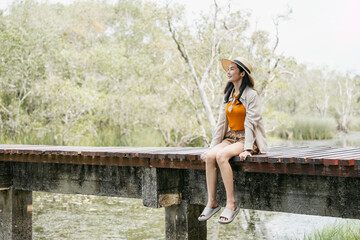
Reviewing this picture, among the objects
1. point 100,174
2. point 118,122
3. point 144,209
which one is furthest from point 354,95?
point 100,174

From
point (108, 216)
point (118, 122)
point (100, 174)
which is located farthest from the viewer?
point (118, 122)

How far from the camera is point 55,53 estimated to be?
20.9 meters

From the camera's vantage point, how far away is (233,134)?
17.2 feet

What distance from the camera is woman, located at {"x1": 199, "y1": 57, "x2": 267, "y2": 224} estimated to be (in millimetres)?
4746

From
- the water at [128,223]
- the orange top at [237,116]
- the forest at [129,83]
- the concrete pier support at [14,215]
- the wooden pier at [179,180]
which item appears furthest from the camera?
the forest at [129,83]

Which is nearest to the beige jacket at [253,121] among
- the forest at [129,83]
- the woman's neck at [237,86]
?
the woman's neck at [237,86]

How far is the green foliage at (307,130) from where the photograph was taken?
31.2 metres

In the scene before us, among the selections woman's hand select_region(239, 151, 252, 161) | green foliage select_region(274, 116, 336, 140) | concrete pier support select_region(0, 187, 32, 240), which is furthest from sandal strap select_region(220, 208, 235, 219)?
green foliage select_region(274, 116, 336, 140)

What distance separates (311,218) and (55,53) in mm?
14303

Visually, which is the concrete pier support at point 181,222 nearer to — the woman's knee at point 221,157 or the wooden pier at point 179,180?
the wooden pier at point 179,180

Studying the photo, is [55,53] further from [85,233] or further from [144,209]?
[85,233]

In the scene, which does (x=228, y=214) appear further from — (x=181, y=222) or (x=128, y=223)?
(x=128, y=223)

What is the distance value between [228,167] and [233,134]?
0.62m

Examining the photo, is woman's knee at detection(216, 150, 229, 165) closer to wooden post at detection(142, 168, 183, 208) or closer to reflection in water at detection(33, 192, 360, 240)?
wooden post at detection(142, 168, 183, 208)
